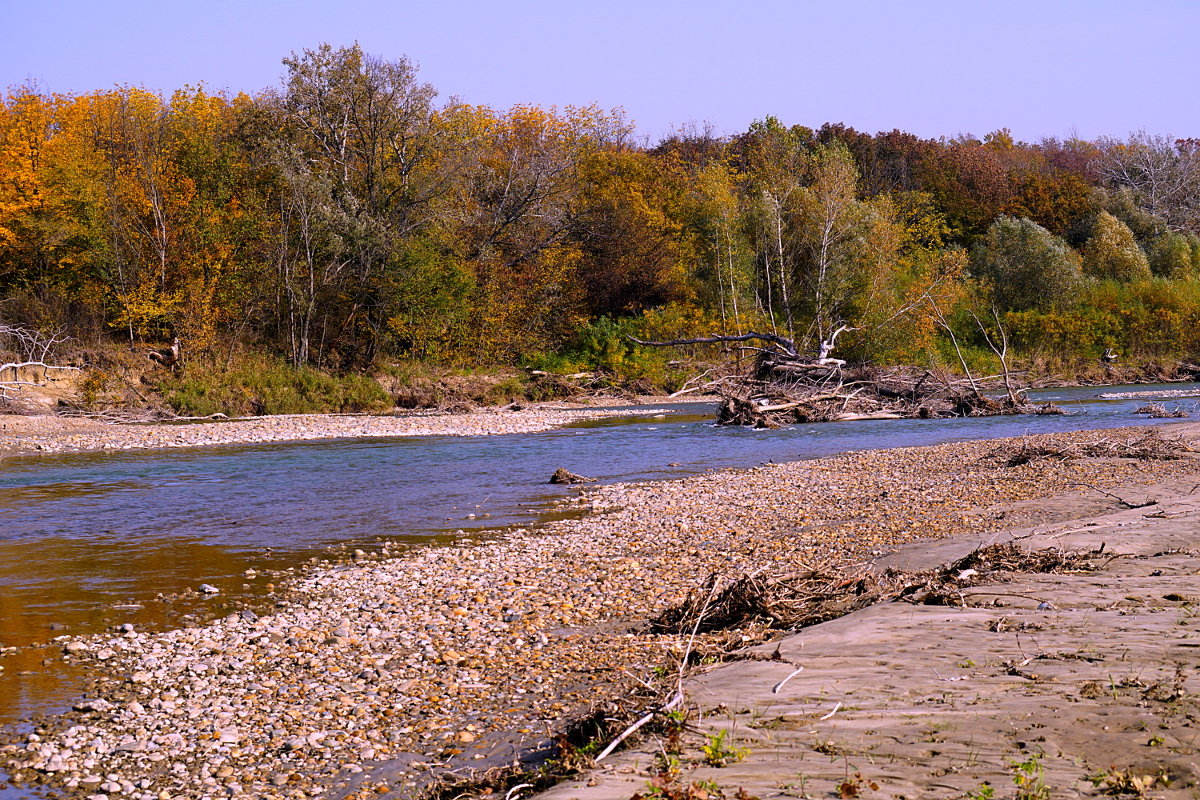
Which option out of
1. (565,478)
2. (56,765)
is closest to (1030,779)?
(56,765)

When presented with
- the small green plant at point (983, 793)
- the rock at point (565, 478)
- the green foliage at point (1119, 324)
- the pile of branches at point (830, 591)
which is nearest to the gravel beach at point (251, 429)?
the rock at point (565, 478)

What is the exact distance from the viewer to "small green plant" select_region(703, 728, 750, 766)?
4820 mm

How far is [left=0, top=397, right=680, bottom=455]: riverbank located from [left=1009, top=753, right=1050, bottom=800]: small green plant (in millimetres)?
25363

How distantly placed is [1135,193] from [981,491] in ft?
214

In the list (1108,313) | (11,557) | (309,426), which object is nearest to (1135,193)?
(1108,313)

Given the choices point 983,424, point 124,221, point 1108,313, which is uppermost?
point 124,221

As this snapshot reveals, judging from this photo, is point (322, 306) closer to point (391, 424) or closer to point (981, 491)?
point (391, 424)

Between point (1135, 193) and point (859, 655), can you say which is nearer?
point (859, 655)

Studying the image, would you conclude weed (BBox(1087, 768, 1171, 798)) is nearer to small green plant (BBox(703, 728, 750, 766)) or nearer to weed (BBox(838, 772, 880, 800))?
weed (BBox(838, 772, 880, 800))

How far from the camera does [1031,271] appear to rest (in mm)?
51438

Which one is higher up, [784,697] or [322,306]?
[322,306]

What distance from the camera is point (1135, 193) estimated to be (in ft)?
225

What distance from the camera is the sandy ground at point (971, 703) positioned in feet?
14.2

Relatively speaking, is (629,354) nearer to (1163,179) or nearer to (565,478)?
(565,478)
